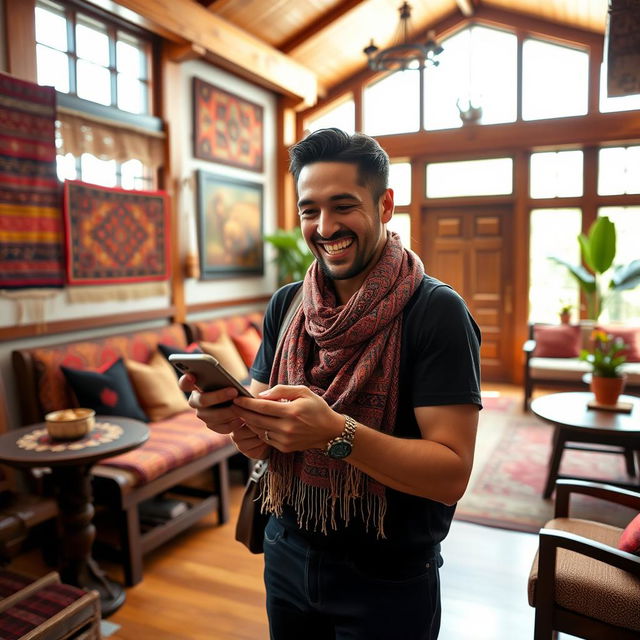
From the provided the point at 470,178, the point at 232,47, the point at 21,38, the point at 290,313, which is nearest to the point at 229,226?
the point at 232,47

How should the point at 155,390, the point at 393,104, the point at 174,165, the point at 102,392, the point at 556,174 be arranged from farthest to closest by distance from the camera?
the point at 393,104
the point at 556,174
the point at 174,165
the point at 155,390
the point at 102,392

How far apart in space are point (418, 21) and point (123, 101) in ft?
12.0

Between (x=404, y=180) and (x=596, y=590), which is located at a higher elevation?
(x=404, y=180)

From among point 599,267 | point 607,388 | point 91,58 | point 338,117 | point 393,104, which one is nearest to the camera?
point 607,388

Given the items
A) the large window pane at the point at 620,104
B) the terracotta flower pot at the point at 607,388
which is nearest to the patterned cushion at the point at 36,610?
the terracotta flower pot at the point at 607,388

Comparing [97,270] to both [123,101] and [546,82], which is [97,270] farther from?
[546,82]

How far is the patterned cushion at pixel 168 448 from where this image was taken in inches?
108

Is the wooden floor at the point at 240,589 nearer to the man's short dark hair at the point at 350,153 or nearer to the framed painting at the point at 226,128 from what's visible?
the man's short dark hair at the point at 350,153

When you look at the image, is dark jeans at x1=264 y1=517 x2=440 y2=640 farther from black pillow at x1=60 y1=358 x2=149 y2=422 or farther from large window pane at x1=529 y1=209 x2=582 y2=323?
large window pane at x1=529 y1=209 x2=582 y2=323

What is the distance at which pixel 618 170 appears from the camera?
5887 millimetres

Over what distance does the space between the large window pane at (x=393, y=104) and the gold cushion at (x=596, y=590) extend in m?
5.51

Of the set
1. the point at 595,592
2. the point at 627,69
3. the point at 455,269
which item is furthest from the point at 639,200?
the point at 595,592

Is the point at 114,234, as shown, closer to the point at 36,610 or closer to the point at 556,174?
the point at 36,610

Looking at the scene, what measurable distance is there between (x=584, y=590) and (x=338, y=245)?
54.9 inches
